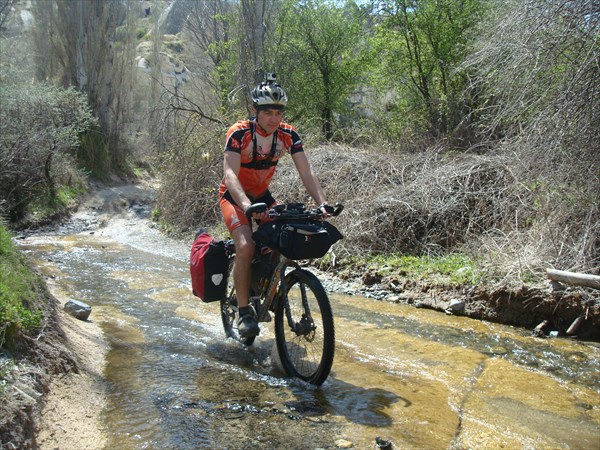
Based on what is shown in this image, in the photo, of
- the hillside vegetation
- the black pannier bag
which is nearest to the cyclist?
the black pannier bag

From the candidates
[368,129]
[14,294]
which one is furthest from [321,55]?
[14,294]

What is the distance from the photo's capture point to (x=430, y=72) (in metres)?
14.9

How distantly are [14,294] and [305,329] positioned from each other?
2.24 m

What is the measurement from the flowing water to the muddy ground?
187 mm

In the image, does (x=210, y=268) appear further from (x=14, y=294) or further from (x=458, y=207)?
(x=458, y=207)

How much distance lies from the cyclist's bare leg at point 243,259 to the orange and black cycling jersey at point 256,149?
553 millimetres

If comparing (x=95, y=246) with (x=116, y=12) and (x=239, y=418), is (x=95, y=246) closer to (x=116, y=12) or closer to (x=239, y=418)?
(x=239, y=418)

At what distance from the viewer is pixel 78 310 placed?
20.9 ft

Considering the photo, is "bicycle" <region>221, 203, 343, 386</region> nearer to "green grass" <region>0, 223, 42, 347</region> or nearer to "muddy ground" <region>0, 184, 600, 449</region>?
"muddy ground" <region>0, 184, 600, 449</region>

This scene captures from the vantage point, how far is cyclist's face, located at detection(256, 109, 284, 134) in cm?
521

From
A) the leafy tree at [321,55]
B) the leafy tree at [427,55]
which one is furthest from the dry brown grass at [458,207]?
the leafy tree at [321,55]

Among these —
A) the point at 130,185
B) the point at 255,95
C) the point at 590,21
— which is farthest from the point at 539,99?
the point at 130,185

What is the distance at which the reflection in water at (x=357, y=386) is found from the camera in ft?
12.8

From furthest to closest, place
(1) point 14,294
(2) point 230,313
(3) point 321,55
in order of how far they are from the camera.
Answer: (3) point 321,55
(2) point 230,313
(1) point 14,294
